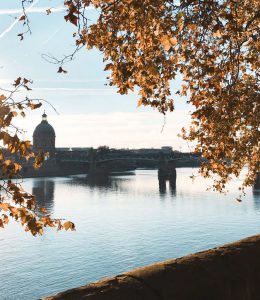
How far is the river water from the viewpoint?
27.3 metres

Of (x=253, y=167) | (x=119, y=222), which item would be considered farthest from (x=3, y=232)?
(x=253, y=167)

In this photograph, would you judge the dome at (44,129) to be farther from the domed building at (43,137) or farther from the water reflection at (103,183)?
the water reflection at (103,183)

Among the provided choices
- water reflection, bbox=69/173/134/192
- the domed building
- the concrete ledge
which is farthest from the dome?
the concrete ledge

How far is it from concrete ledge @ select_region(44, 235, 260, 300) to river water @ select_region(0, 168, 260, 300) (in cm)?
2184

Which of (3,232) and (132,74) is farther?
(3,232)

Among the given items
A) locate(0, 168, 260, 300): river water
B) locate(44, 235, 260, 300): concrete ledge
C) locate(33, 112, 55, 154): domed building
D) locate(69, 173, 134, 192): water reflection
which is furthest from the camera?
locate(33, 112, 55, 154): domed building

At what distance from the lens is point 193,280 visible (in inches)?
140

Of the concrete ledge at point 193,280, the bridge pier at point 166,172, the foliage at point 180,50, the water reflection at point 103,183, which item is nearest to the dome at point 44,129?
the water reflection at point 103,183

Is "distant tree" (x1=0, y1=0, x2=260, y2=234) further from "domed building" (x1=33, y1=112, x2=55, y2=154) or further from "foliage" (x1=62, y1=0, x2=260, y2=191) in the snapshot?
"domed building" (x1=33, y1=112, x2=55, y2=154)

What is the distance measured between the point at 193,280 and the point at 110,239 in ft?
115

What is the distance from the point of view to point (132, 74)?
7.53 metres

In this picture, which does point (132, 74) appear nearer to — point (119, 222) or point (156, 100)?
point (156, 100)

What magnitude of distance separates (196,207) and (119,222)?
1460 centimetres

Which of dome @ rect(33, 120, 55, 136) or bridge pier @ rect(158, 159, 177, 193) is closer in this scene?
bridge pier @ rect(158, 159, 177, 193)
